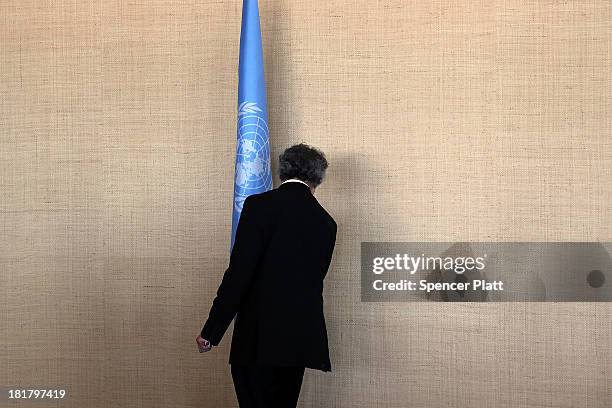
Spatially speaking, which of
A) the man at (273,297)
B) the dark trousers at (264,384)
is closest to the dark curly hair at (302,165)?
the man at (273,297)

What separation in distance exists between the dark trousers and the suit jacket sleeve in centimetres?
19

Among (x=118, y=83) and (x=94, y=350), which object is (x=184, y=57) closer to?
(x=118, y=83)

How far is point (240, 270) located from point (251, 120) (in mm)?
857

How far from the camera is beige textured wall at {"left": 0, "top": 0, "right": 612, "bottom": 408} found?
3508 mm

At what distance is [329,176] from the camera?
11.9 ft

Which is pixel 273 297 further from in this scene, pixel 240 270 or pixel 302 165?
pixel 302 165

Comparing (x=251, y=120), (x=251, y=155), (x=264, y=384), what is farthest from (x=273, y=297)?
(x=251, y=120)

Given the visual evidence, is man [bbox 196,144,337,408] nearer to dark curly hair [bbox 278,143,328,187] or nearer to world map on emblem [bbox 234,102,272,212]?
dark curly hair [bbox 278,143,328,187]

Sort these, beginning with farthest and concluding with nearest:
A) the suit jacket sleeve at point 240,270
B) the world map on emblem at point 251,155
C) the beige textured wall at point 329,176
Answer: the beige textured wall at point 329,176
the world map on emblem at point 251,155
the suit jacket sleeve at point 240,270

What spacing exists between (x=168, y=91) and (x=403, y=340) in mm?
1635

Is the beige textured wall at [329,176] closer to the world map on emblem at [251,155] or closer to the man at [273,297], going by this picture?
the world map on emblem at [251,155]

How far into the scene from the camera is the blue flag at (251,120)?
3.38 metres

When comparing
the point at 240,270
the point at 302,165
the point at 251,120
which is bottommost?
the point at 240,270

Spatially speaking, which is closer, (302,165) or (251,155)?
(302,165)
